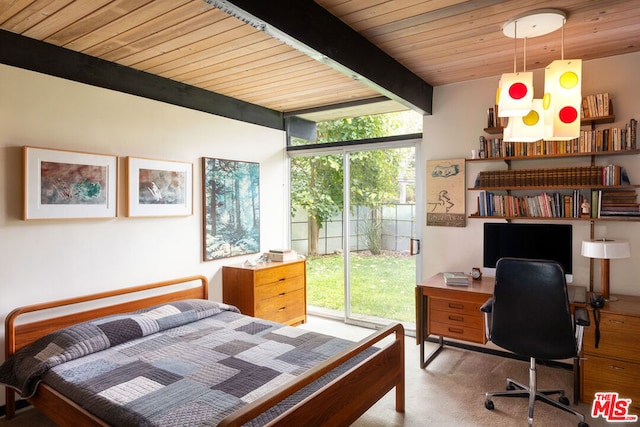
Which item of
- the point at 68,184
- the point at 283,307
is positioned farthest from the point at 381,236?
the point at 68,184

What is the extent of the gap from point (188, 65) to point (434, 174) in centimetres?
239

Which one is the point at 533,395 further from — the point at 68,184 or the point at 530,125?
the point at 68,184

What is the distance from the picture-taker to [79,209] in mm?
2861

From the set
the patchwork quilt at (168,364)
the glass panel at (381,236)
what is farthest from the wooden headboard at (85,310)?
the glass panel at (381,236)

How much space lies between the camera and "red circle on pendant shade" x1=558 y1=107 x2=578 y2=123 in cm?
221

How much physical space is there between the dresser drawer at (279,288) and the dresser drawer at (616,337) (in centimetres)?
263

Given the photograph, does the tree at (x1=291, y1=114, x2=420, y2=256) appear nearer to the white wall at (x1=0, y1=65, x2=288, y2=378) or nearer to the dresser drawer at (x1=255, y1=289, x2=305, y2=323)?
the dresser drawer at (x1=255, y1=289, x2=305, y2=323)

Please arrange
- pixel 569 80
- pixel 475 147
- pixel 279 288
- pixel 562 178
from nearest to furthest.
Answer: pixel 569 80, pixel 562 178, pixel 475 147, pixel 279 288

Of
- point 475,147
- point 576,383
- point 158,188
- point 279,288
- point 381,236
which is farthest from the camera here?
point 381,236

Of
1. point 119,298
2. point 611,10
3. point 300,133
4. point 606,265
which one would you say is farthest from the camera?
point 300,133

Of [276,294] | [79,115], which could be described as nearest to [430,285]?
[276,294]

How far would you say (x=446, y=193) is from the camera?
12.3 ft

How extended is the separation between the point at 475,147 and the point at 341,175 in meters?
1.54

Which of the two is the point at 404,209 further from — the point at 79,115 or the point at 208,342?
the point at 79,115
